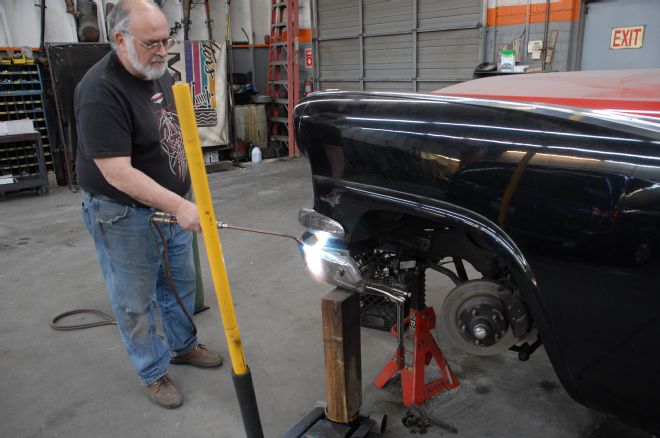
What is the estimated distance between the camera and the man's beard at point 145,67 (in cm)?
196

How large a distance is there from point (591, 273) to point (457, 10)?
22.5 ft

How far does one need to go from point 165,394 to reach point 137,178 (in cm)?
109

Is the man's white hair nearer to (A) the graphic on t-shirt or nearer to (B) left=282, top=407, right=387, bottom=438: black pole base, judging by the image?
(A) the graphic on t-shirt

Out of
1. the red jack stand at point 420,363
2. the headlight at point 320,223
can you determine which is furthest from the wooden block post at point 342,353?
the red jack stand at point 420,363

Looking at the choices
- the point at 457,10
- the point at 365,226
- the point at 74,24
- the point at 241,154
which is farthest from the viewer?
the point at 241,154

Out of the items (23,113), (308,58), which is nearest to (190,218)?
(23,113)

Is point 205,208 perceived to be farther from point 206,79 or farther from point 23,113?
point 206,79

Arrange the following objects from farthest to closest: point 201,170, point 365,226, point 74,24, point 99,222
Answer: point 74,24, point 99,222, point 365,226, point 201,170

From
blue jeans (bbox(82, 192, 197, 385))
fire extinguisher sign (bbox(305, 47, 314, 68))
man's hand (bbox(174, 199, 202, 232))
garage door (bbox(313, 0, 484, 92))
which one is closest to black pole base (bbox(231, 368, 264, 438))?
man's hand (bbox(174, 199, 202, 232))

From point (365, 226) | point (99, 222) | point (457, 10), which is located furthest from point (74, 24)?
point (365, 226)

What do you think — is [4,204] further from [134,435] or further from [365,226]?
[365,226]

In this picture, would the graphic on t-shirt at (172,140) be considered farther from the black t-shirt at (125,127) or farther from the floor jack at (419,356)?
the floor jack at (419,356)

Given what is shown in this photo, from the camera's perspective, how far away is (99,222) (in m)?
2.15

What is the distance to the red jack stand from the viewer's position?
218 centimetres
